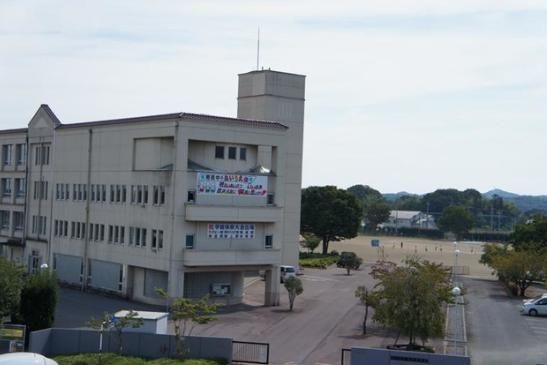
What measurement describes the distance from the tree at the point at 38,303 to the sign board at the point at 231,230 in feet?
48.1

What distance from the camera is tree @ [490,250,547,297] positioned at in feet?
190

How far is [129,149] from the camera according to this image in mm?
50719

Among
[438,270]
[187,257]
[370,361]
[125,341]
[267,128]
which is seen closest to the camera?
[370,361]

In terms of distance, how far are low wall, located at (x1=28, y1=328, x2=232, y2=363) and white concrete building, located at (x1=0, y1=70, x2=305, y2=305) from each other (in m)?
14.6

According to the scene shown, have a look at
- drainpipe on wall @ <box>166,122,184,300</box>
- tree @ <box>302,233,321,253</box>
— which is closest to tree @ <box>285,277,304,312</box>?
drainpipe on wall @ <box>166,122,184,300</box>

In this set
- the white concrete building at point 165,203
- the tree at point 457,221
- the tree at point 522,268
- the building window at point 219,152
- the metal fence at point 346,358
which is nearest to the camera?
the metal fence at point 346,358

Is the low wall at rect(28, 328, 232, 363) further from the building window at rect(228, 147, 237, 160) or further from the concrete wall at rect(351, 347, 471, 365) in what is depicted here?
the building window at rect(228, 147, 237, 160)

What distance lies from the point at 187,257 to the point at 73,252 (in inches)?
578

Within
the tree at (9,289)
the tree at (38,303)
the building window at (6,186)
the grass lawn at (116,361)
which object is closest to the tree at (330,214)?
the building window at (6,186)

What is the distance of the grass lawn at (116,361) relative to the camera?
93.6ft

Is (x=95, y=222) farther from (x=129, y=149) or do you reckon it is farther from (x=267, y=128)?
(x=267, y=128)

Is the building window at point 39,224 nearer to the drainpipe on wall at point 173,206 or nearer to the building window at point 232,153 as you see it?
the drainpipe on wall at point 173,206

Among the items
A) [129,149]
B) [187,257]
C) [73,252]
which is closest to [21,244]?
[73,252]

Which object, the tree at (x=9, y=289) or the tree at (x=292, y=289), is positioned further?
the tree at (x=292, y=289)
